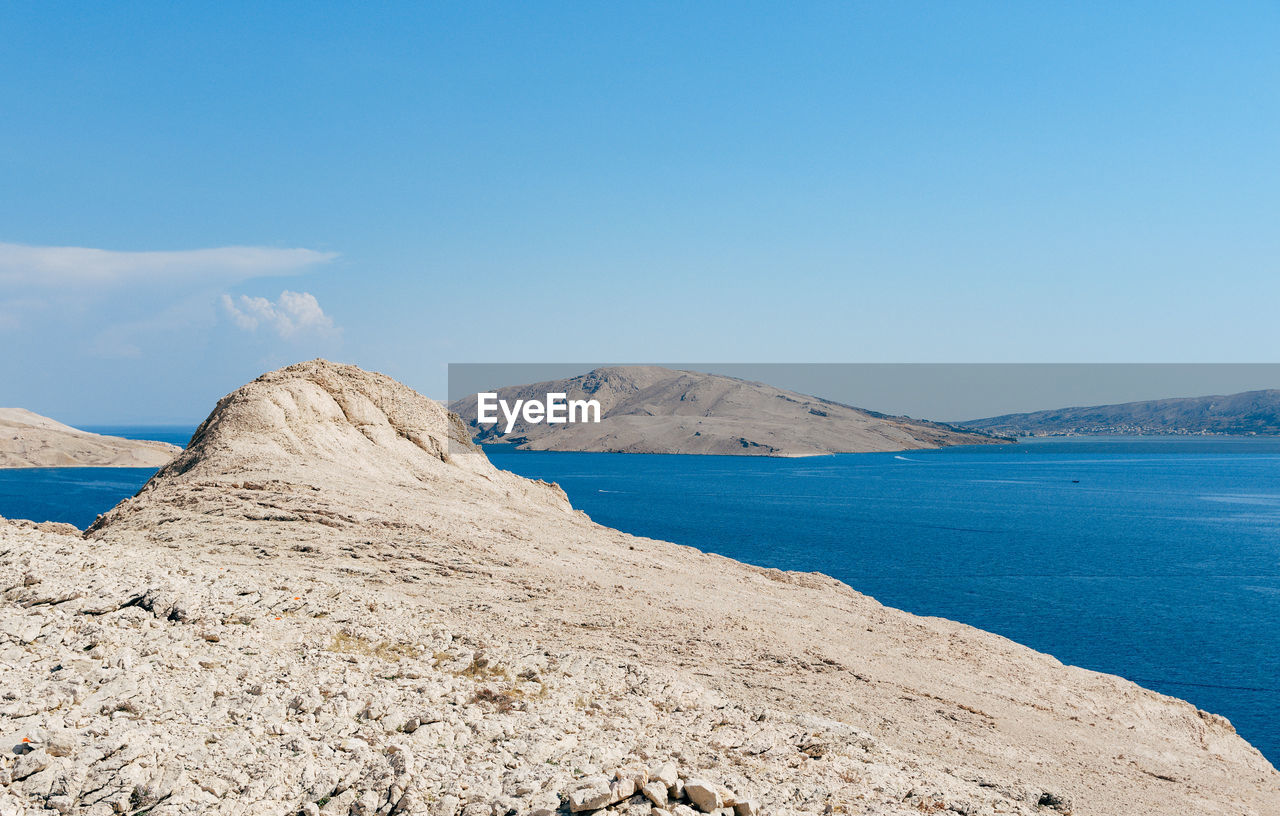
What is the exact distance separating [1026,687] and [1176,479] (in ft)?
492

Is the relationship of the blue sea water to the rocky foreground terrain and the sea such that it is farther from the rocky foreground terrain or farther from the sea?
the rocky foreground terrain

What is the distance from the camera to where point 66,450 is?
508 ft

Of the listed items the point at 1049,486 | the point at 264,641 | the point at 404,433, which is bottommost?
the point at 1049,486

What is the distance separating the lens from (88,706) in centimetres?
1081

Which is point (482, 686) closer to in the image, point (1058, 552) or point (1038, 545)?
point (1058, 552)

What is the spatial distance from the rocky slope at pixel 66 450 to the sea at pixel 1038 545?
588cm

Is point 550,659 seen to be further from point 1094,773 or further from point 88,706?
point 1094,773

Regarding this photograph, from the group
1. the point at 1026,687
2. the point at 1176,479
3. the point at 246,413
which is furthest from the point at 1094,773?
the point at 1176,479

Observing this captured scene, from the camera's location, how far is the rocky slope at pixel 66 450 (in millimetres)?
150625

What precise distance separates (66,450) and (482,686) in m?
177

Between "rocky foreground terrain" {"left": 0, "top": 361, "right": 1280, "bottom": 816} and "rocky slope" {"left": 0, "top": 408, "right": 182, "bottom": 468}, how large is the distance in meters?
152

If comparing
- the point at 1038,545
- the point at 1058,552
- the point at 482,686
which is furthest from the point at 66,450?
the point at 482,686

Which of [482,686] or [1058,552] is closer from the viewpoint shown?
[482,686]

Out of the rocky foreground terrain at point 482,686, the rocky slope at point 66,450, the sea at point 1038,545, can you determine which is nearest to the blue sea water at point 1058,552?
the sea at point 1038,545
